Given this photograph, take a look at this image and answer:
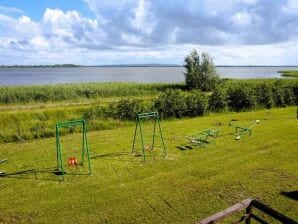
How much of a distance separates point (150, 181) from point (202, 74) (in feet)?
144

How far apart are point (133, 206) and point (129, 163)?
3.87 metres

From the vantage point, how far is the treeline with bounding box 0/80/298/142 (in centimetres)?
1942

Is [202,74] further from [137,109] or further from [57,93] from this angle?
[137,109]

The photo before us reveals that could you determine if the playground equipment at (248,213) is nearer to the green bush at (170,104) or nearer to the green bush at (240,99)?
the green bush at (170,104)

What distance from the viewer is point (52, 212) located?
29.6 ft

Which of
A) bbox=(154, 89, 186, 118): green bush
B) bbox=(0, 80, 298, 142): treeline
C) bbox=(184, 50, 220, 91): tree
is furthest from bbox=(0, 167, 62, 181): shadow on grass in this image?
bbox=(184, 50, 220, 91): tree

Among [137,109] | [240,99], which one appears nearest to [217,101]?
[240,99]

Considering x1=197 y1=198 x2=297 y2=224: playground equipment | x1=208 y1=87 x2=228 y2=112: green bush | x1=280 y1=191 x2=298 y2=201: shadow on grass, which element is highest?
x1=208 y1=87 x2=228 y2=112: green bush

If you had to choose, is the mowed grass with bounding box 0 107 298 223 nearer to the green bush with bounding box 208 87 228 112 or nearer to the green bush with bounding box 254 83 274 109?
the green bush with bounding box 208 87 228 112

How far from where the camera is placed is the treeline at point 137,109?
19422 mm

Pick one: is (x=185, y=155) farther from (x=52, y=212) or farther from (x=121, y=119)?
(x=121, y=119)

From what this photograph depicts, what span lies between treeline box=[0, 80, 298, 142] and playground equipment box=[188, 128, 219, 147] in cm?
562

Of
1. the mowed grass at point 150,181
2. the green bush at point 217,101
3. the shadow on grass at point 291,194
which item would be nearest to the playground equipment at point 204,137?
the mowed grass at point 150,181

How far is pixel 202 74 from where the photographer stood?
53.4 metres
